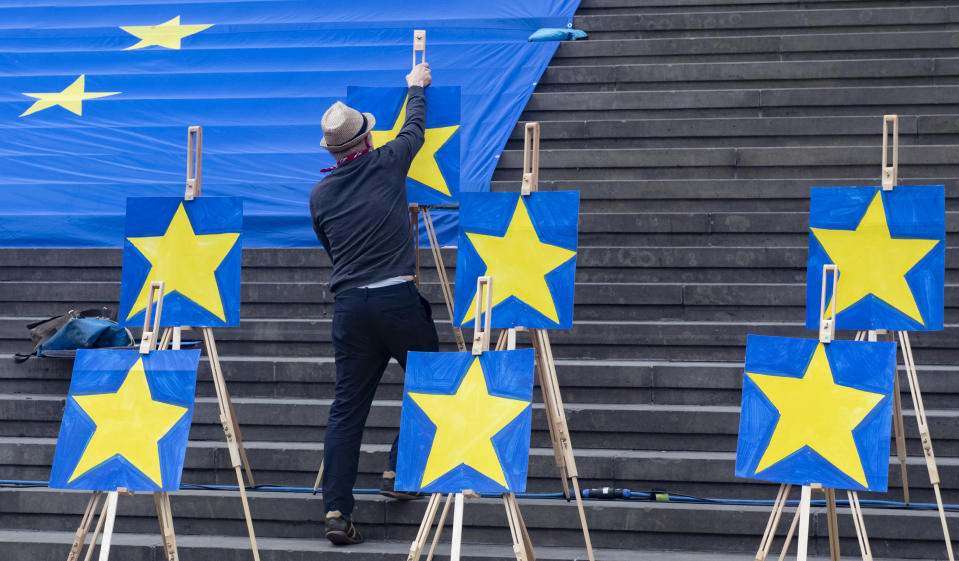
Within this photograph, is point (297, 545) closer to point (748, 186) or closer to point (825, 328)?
point (825, 328)

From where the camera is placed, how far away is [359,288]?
4.49 meters

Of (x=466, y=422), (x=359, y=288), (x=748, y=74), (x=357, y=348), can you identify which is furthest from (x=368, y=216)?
(x=748, y=74)

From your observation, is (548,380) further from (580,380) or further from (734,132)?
(734,132)

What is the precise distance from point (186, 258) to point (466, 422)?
64.3 inches

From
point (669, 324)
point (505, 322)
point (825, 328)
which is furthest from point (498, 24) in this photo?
point (825, 328)

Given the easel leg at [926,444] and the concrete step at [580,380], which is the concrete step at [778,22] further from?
the easel leg at [926,444]

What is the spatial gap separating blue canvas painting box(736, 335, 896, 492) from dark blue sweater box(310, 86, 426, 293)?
4.84 feet

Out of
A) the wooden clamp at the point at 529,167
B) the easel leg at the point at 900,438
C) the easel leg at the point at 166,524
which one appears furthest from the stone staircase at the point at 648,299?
the wooden clamp at the point at 529,167

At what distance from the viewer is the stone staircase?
475 cm

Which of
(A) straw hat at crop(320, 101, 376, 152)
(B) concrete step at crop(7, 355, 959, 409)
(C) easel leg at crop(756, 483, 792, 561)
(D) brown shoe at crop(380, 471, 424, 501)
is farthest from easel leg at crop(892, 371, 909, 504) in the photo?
(A) straw hat at crop(320, 101, 376, 152)

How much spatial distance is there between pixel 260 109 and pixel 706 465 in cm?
449

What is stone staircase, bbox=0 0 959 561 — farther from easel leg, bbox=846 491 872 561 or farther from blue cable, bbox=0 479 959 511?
easel leg, bbox=846 491 872 561

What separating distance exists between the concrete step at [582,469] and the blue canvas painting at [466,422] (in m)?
1.27

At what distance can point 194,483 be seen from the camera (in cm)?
522
